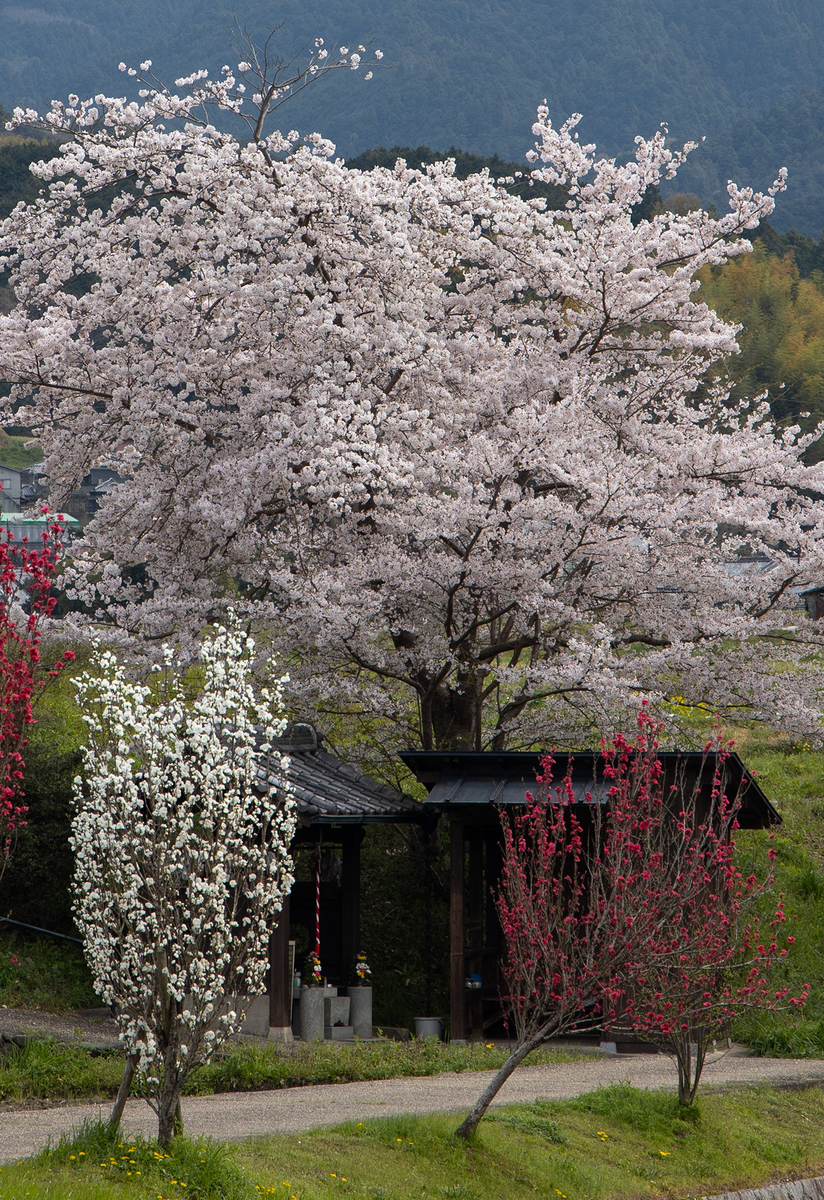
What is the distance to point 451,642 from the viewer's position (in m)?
12.6

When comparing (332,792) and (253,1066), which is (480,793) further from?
(253,1066)

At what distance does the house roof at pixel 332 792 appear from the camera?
1070 centimetres

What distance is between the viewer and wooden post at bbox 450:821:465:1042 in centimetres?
1116

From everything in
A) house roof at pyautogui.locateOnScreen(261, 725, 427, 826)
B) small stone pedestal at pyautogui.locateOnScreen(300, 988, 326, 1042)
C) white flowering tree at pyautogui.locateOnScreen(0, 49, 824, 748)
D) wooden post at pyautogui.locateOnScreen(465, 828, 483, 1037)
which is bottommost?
small stone pedestal at pyautogui.locateOnScreen(300, 988, 326, 1042)

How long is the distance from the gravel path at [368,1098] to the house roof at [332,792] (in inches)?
96.0

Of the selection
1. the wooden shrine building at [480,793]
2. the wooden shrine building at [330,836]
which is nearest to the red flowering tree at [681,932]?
the wooden shrine building at [480,793]

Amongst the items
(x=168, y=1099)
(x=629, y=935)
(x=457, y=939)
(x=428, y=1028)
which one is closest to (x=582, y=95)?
(x=457, y=939)

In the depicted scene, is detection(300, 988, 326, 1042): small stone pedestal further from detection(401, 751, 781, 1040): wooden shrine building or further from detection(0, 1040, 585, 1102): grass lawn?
detection(401, 751, 781, 1040): wooden shrine building

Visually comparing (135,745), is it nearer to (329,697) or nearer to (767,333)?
(329,697)

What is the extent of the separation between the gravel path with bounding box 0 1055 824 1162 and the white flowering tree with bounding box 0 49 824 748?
3550 millimetres

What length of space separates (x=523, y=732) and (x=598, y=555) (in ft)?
8.01

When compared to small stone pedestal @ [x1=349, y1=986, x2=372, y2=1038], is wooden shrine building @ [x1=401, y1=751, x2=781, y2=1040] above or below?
above

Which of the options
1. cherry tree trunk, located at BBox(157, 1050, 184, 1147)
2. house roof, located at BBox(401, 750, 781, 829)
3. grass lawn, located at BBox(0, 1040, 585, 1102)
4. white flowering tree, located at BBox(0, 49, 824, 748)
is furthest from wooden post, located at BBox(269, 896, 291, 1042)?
cherry tree trunk, located at BBox(157, 1050, 184, 1147)

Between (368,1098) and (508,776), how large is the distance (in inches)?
141
